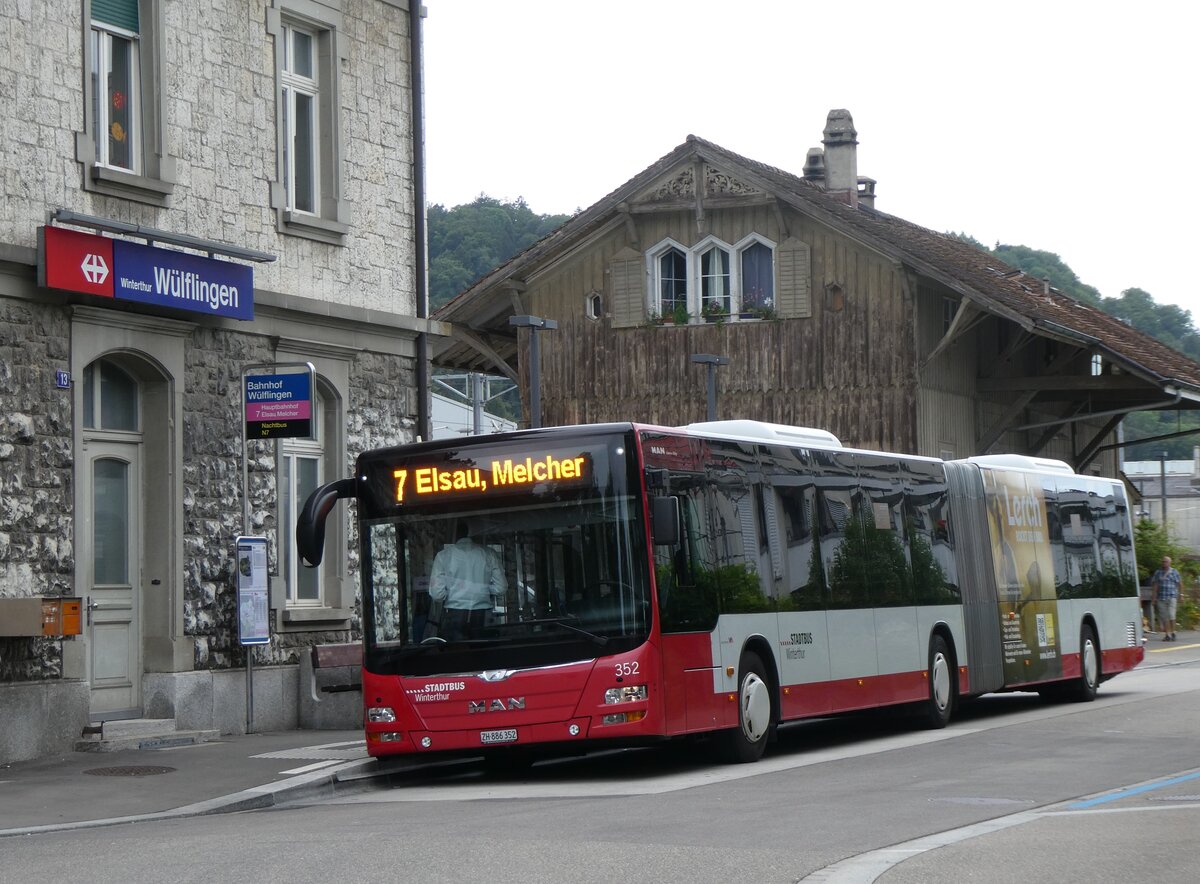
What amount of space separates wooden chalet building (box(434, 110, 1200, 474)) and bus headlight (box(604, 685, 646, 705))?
19.6m

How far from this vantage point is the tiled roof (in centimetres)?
3281

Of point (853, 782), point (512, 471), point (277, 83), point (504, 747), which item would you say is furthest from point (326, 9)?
point (853, 782)

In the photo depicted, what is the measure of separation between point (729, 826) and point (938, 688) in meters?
9.06

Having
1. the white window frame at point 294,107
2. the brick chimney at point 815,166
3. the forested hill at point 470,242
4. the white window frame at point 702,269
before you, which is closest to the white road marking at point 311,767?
the white window frame at point 294,107

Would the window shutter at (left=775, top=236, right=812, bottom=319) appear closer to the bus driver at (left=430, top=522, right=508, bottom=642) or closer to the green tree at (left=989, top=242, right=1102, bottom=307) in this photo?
the bus driver at (left=430, top=522, right=508, bottom=642)

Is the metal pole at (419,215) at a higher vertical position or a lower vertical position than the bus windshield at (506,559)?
higher

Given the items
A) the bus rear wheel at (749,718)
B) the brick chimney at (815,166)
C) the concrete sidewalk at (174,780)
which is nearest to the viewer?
the concrete sidewalk at (174,780)

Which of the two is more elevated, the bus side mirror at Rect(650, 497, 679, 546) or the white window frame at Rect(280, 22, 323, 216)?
the white window frame at Rect(280, 22, 323, 216)

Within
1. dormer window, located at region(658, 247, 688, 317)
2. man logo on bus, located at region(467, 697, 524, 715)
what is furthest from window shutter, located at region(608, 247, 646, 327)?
man logo on bus, located at region(467, 697, 524, 715)

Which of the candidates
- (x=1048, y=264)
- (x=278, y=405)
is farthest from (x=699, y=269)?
(x=1048, y=264)

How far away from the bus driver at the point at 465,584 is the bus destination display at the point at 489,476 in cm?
33

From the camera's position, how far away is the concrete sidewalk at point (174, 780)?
12.7 m

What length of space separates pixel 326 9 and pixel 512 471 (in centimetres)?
801

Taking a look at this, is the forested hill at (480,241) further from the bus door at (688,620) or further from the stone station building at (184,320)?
the bus door at (688,620)
